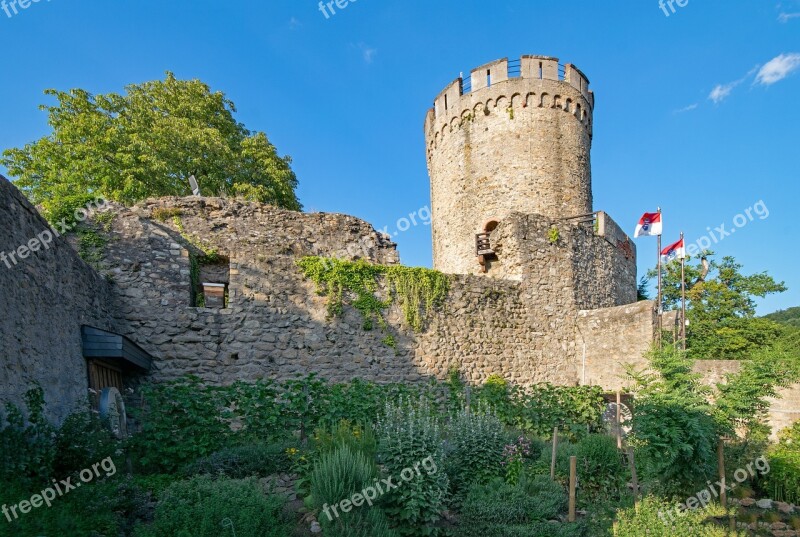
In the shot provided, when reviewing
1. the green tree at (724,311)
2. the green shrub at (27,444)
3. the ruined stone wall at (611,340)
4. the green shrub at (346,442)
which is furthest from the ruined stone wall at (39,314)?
the green tree at (724,311)

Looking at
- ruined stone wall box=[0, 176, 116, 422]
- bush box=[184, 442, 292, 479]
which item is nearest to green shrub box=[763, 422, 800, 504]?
bush box=[184, 442, 292, 479]

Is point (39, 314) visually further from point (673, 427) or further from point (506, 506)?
point (673, 427)

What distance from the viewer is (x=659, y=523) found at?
467cm

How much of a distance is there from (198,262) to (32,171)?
32.9 ft

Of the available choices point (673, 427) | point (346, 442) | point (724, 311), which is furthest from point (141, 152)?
point (724, 311)

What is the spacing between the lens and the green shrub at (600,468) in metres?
6.43

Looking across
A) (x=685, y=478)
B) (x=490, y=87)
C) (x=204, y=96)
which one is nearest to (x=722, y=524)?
(x=685, y=478)

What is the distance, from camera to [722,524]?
5625mm

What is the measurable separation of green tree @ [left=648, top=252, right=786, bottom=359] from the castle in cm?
733

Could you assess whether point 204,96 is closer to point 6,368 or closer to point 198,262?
point 198,262

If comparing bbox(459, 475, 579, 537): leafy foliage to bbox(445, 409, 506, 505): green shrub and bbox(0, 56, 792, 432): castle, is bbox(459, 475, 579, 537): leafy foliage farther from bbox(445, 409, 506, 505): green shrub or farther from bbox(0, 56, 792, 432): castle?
bbox(0, 56, 792, 432): castle

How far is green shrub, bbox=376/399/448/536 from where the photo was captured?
15.5ft

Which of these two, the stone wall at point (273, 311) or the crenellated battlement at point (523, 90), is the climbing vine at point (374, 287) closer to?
the stone wall at point (273, 311)

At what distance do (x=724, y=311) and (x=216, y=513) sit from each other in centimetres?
2597
